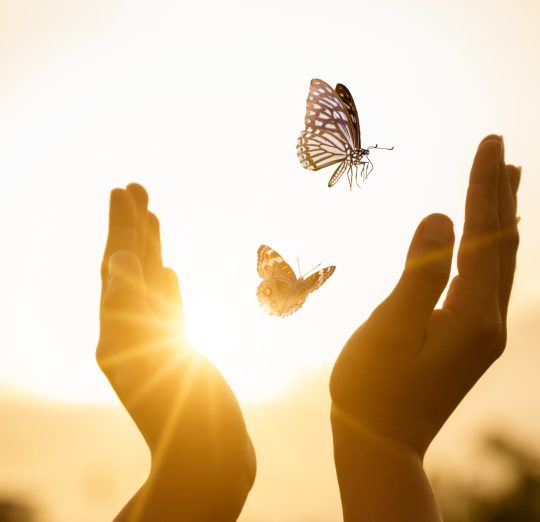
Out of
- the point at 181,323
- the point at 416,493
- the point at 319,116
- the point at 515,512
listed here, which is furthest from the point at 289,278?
the point at 515,512

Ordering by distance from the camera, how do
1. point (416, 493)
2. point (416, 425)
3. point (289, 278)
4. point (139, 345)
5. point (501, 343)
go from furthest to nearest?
point (289, 278), point (139, 345), point (501, 343), point (416, 425), point (416, 493)

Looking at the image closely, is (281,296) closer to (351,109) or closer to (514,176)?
(351,109)

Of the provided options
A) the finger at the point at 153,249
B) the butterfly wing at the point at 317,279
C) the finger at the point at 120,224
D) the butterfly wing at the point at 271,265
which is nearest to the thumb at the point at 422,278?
the butterfly wing at the point at 317,279

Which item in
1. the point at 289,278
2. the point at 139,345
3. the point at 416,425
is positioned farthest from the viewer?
the point at 289,278

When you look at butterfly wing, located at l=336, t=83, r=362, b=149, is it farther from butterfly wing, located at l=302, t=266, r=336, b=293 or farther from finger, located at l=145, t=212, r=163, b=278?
finger, located at l=145, t=212, r=163, b=278

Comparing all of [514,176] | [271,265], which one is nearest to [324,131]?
[271,265]

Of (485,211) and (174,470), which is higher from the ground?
(485,211)

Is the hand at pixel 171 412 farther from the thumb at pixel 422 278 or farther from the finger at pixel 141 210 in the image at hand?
the thumb at pixel 422 278

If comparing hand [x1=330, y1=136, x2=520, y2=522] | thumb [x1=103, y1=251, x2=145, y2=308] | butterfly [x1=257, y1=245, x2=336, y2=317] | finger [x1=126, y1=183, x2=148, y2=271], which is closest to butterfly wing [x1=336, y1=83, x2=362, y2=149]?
butterfly [x1=257, y1=245, x2=336, y2=317]

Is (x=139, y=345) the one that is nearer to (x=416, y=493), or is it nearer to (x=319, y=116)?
(x=416, y=493)
